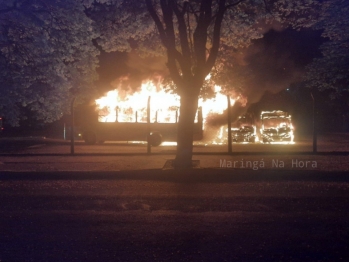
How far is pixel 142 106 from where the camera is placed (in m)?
29.5

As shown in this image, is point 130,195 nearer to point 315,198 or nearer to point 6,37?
point 315,198

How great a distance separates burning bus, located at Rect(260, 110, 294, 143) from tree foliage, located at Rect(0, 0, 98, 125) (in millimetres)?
20092

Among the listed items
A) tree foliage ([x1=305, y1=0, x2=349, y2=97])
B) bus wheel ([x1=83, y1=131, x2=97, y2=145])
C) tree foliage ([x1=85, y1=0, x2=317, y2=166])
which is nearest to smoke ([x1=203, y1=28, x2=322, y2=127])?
bus wheel ([x1=83, y1=131, x2=97, y2=145])

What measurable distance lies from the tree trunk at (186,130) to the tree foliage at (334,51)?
449 cm

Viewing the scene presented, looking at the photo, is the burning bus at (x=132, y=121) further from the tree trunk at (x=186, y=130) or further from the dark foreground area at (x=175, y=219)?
the dark foreground area at (x=175, y=219)

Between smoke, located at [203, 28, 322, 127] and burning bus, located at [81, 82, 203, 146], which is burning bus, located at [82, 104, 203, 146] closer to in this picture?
burning bus, located at [81, 82, 203, 146]

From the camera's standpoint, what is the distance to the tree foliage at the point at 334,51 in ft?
50.4

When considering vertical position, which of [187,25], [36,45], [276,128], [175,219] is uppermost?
[187,25]

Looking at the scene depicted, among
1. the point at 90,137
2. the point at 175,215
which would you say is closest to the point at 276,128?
the point at 90,137

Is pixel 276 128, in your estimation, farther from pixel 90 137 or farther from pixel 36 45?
pixel 36 45

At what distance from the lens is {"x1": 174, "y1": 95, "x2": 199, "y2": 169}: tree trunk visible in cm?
1602

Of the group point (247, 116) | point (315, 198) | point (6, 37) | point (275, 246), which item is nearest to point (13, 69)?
point (6, 37)

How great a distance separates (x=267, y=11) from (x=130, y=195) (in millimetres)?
9149

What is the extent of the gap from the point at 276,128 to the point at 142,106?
1005 cm
